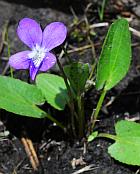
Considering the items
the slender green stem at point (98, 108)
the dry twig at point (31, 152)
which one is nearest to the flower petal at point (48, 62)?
the slender green stem at point (98, 108)

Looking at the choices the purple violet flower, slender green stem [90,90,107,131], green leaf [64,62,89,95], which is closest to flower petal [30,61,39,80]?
the purple violet flower

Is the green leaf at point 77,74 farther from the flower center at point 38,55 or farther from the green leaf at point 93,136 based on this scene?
the green leaf at point 93,136

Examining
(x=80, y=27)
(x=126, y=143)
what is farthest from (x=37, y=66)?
(x=80, y=27)

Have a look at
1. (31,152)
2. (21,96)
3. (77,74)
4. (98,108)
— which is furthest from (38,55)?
(31,152)

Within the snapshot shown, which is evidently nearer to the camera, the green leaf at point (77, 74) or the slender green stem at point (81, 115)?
the green leaf at point (77, 74)

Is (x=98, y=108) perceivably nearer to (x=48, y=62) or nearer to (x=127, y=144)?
(x=127, y=144)

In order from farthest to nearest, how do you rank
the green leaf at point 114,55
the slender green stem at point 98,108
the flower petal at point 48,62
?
1. the slender green stem at point 98,108
2. the green leaf at point 114,55
3. the flower petal at point 48,62

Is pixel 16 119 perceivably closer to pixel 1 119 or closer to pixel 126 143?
pixel 1 119
